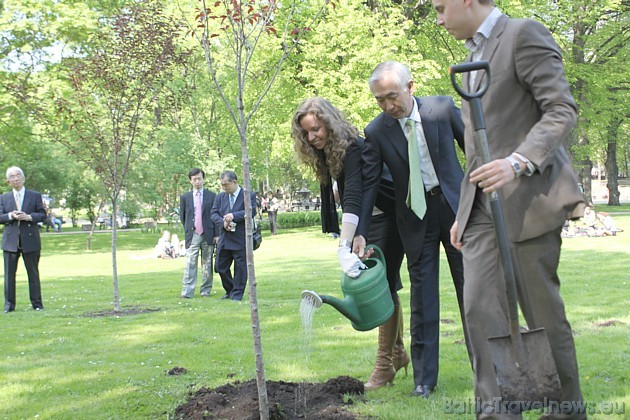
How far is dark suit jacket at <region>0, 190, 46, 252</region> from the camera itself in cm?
1077

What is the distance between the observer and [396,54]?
23.7 meters

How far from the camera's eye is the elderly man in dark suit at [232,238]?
37.5 feet

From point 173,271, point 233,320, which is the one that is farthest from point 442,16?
point 173,271

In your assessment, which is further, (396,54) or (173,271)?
(396,54)

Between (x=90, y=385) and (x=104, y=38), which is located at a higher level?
(x=104, y=38)

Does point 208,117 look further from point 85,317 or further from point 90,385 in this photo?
point 90,385

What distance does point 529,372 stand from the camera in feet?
9.82

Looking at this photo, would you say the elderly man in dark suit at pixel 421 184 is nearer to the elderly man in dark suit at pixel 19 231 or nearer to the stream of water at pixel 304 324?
the stream of water at pixel 304 324

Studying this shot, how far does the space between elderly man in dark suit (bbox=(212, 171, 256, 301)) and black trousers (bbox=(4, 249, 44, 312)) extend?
300 cm

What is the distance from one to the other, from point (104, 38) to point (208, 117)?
3067 cm

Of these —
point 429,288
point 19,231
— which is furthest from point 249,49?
point 19,231

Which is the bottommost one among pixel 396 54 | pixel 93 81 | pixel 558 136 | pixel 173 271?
pixel 173 271

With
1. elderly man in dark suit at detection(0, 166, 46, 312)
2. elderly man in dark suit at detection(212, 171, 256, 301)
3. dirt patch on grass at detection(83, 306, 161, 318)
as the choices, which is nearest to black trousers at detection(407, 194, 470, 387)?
dirt patch on grass at detection(83, 306, 161, 318)

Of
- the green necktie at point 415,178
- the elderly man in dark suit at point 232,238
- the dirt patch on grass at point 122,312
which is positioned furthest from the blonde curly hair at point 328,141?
the elderly man in dark suit at point 232,238
